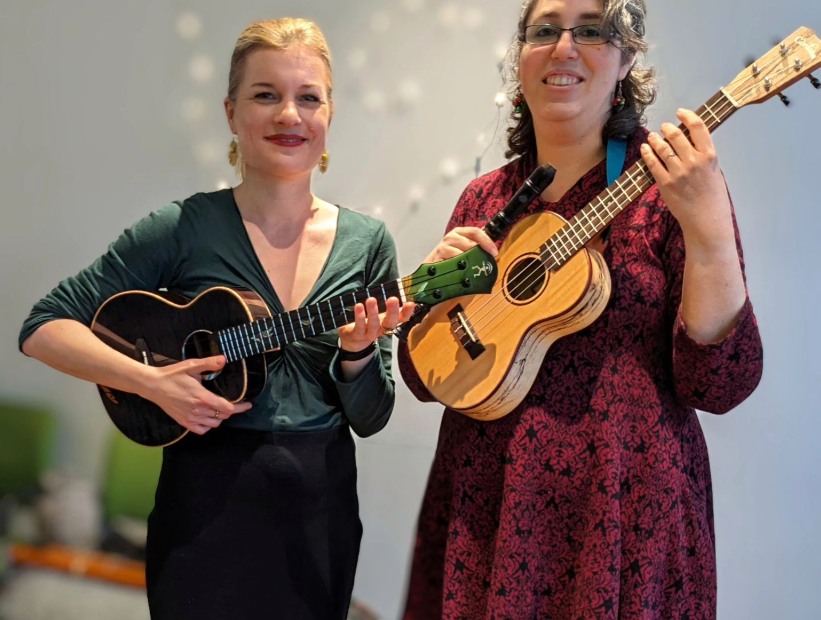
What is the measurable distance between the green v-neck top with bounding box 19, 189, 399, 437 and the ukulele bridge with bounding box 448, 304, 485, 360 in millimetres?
Answer: 216

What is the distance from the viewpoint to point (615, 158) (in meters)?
1.34

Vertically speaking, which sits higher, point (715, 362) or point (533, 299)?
point (533, 299)

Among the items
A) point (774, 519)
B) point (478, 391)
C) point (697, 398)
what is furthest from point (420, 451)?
point (697, 398)

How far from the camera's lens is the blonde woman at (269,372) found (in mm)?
1482

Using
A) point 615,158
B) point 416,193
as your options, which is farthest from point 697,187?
point 416,193

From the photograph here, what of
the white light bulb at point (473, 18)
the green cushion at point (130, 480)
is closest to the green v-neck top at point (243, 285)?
the white light bulb at point (473, 18)

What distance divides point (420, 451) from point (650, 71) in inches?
57.8

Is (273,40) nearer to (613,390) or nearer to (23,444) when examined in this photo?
(613,390)

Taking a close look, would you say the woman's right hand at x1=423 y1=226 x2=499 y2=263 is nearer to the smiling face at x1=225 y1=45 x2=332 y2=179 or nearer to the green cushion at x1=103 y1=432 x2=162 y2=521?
the smiling face at x1=225 y1=45 x2=332 y2=179

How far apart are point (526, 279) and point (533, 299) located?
1.9 inches

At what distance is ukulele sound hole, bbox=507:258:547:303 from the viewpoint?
131cm

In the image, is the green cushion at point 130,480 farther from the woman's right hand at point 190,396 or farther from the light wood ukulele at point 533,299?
the light wood ukulele at point 533,299

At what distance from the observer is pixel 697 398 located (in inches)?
48.4

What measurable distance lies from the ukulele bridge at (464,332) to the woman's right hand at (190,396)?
441 millimetres
